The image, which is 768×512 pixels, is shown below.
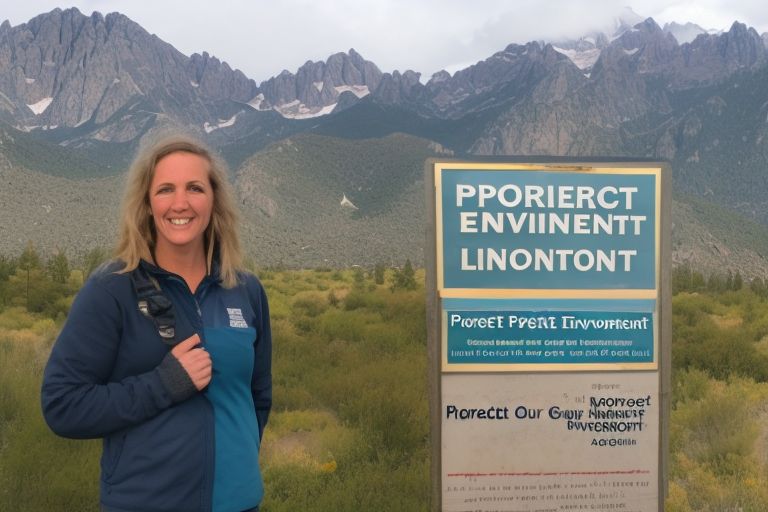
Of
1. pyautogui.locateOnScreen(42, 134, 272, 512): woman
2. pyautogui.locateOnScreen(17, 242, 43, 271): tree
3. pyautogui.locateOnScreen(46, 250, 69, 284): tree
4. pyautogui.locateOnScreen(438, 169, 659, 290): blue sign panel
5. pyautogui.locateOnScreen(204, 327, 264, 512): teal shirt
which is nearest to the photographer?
pyautogui.locateOnScreen(42, 134, 272, 512): woman

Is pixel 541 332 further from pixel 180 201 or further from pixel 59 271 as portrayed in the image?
pixel 59 271

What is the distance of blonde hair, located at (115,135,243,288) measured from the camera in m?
2.41

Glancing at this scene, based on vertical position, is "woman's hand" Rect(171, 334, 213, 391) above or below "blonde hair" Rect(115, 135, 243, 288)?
below

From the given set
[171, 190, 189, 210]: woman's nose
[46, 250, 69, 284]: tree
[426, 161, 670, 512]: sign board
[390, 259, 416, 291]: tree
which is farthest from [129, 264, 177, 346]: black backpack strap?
[390, 259, 416, 291]: tree

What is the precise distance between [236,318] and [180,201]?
1.45 feet

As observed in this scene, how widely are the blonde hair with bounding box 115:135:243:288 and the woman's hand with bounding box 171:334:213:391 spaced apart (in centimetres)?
29

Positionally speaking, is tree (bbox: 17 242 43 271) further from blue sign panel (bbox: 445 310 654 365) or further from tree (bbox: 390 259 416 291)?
blue sign panel (bbox: 445 310 654 365)

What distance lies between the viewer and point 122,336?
7.33 ft

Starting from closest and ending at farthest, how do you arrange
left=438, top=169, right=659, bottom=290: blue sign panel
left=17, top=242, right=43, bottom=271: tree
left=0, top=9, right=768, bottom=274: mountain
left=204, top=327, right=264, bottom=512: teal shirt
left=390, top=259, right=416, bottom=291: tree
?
left=204, top=327, right=264, bottom=512: teal shirt < left=438, top=169, right=659, bottom=290: blue sign panel < left=17, top=242, right=43, bottom=271: tree < left=390, top=259, right=416, bottom=291: tree < left=0, top=9, right=768, bottom=274: mountain

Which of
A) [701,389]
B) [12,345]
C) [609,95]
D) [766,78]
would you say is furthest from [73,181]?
[609,95]

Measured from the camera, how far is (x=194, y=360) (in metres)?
2.23

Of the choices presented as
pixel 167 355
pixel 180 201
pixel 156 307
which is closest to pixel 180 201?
pixel 180 201

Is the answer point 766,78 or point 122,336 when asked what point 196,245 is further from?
point 766,78

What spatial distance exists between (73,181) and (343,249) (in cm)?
2927
